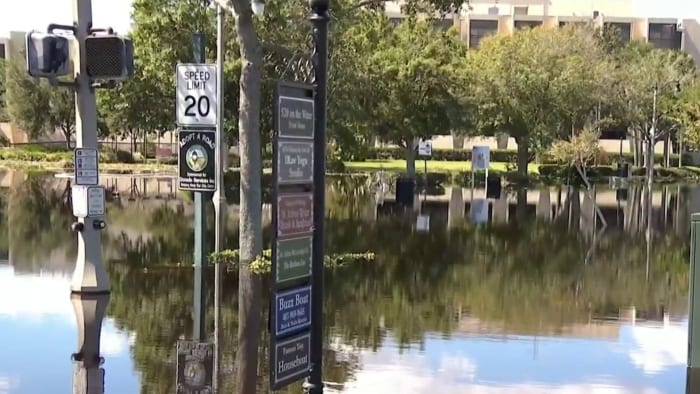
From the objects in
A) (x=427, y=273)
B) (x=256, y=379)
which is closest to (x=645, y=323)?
(x=427, y=273)

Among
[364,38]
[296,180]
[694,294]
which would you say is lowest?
[694,294]

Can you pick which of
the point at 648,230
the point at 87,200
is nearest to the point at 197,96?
the point at 87,200

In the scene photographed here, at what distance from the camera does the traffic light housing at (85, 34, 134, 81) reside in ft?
34.8

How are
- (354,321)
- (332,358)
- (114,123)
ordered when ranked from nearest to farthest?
(332,358), (354,321), (114,123)

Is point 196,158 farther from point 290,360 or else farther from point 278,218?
point 278,218

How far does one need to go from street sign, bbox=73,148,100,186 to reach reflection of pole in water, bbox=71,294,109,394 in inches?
62.5

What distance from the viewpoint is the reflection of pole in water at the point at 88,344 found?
8.49 meters

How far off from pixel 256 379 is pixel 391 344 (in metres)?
2.26

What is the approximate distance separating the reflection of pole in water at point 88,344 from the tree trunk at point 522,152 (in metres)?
35.2

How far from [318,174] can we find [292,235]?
0.50 metres

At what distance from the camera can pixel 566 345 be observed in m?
10.7

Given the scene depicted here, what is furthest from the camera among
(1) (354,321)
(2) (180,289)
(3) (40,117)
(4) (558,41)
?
(3) (40,117)

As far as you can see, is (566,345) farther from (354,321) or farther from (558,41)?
(558,41)

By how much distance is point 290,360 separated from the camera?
6.16 m
